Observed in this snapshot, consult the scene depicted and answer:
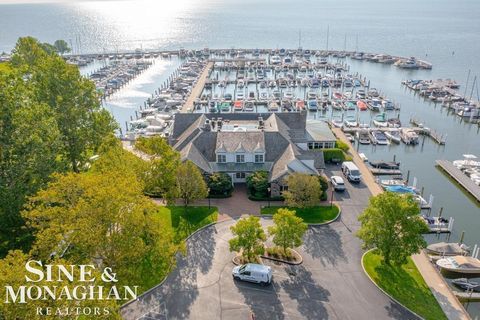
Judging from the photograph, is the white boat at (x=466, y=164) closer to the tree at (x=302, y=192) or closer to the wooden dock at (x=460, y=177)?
the wooden dock at (x=460, y=177)

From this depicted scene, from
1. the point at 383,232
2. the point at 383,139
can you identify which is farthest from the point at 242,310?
the point at 383,139

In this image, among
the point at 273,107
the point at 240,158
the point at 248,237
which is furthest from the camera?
the point at 273,107

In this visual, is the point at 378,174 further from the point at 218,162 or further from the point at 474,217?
the point at 218,162

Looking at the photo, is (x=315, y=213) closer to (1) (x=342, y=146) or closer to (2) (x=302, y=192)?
(2) (x=302, y=192)

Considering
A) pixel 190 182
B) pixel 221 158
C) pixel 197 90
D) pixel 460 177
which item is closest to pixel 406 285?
pixel 190 182

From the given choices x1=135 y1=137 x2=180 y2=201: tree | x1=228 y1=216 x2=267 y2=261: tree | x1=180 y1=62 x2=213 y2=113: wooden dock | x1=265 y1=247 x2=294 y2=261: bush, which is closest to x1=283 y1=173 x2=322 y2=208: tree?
x1=265 y1=247 x2=294 y2=261: bush

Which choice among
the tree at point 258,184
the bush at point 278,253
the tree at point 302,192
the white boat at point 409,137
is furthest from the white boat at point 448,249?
the white boat at point 409,137
